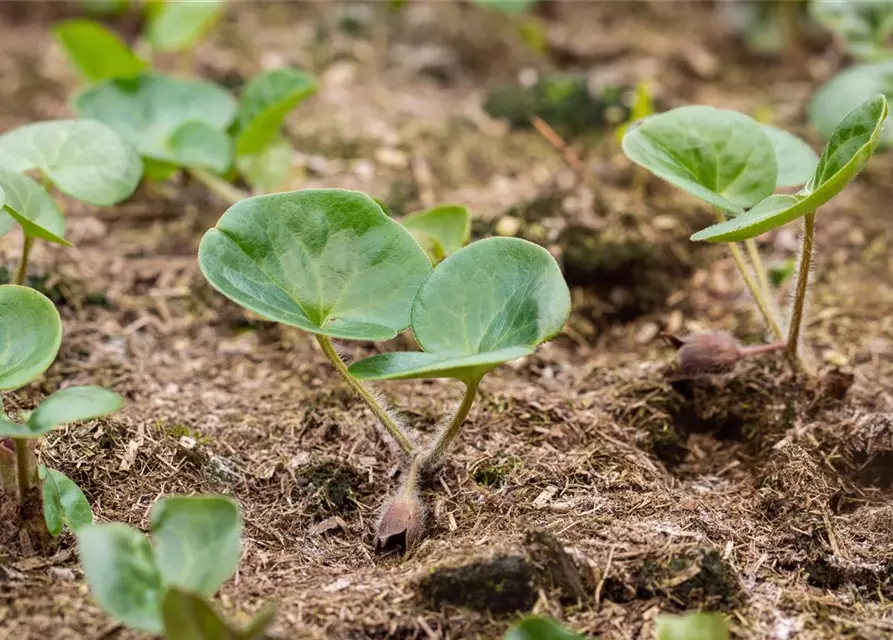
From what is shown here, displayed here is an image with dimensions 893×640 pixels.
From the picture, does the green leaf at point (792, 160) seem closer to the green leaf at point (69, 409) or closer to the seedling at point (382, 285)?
the seedling at point (382, 285)

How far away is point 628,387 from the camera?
1999mm

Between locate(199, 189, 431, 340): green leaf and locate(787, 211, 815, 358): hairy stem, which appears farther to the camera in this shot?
locate(787, 211, 815, 358): hairy stem

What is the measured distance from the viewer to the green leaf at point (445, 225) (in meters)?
2.08

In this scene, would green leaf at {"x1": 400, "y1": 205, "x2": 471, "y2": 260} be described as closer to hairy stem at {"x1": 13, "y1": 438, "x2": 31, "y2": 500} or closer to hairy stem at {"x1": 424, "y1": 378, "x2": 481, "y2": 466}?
hairy stem at {"x1": 424, "y1": 378, "x2": 481, "y2": 466}

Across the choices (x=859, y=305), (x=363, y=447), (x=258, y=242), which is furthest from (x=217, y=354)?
(x=859, y=305)

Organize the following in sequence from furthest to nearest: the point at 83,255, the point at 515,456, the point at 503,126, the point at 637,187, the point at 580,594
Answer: the point at 503,126 → the point at 637,187 → the point at 83,255 → the point at 515,456 → the point at 580,594

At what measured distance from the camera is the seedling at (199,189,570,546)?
1503mm

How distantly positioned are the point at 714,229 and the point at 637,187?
114cm

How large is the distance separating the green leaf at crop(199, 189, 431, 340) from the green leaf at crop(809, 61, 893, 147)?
1359mm

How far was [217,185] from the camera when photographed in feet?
8.36

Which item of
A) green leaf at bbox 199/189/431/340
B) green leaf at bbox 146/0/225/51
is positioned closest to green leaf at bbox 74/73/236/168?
A: green leaf at bbox 146/0/225/51

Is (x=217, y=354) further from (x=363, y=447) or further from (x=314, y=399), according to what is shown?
(x=363, y=447)

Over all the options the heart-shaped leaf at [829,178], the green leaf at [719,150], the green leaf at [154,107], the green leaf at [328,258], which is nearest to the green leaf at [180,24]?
the green leaf at [154,107]

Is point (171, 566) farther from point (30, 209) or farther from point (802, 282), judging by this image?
point (802, 282)
